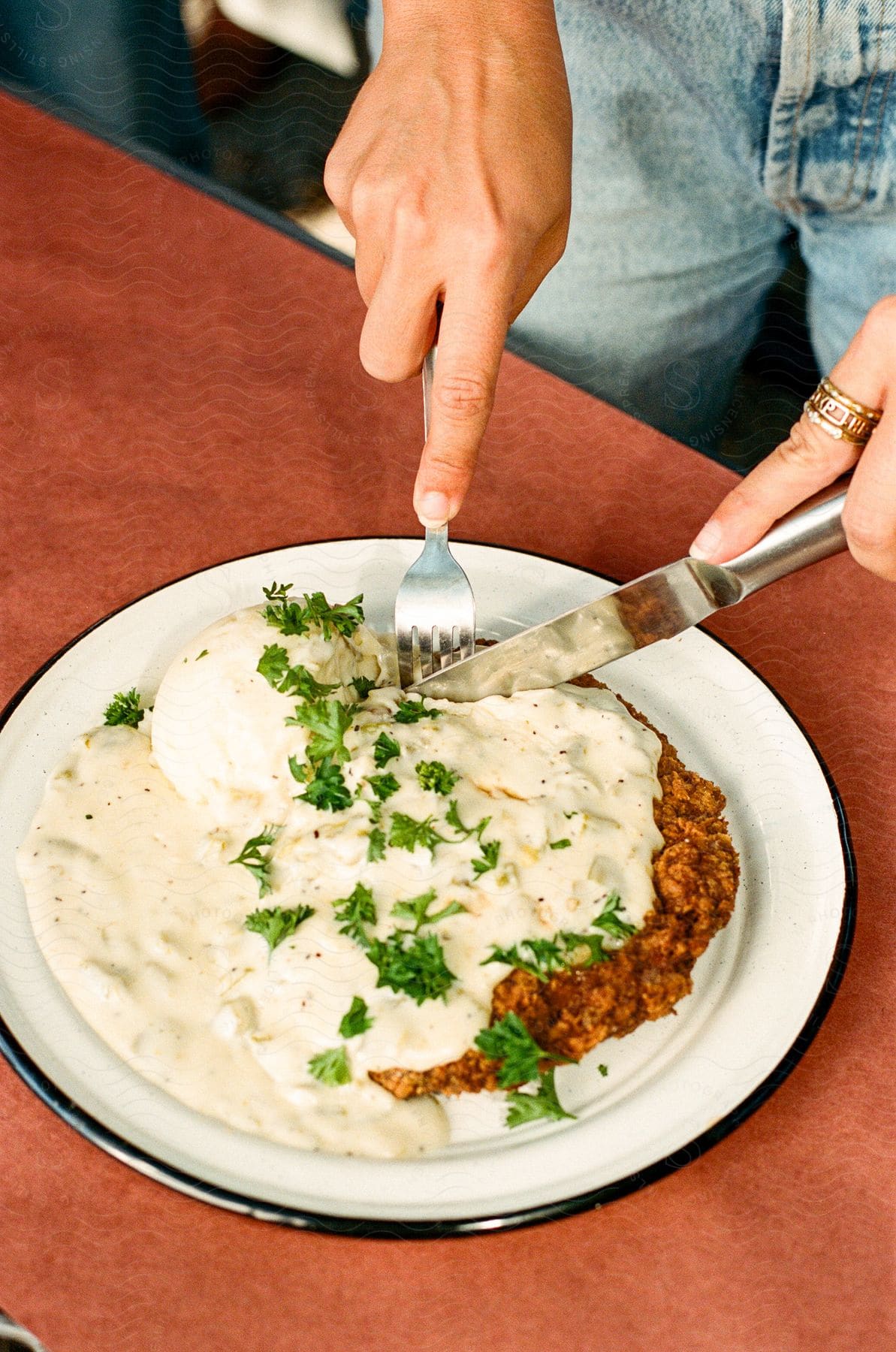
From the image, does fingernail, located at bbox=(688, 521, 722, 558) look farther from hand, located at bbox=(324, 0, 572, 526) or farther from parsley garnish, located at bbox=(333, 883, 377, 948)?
parsley garnish, located at bbox=(333, 883, 377, 948)


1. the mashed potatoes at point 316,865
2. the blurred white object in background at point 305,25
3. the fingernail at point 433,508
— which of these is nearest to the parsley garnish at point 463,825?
the mashed potatoes at point 316,865

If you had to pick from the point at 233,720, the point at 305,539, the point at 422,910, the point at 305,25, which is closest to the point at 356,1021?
the point at 422,910

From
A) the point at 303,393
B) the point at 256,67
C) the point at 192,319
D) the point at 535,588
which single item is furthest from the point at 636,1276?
the point at 256,67

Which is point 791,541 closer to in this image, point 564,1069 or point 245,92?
point 564,1069

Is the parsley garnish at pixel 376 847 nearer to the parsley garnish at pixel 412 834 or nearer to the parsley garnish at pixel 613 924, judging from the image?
the parsley garnish at pixel 412 834

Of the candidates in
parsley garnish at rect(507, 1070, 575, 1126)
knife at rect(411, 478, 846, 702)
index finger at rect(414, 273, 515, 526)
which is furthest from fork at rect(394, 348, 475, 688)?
parsley garnish at rect(507, 1070, 575, 1126)

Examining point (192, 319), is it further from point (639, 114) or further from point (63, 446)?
point (639, 114)
